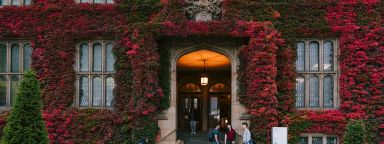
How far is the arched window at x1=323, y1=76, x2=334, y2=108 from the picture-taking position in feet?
62.7

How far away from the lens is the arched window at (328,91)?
1912cm

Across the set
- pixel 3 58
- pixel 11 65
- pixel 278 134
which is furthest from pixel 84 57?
pixel 278 134

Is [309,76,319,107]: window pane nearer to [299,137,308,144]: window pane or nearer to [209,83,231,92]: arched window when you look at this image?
[299,137,308,144]: window pane

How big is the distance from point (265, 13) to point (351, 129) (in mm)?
5457

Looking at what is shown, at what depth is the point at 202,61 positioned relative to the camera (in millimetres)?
24172

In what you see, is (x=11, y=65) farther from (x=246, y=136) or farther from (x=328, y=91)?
(x=328, y=91)

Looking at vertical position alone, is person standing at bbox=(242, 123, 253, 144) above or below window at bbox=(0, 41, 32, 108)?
below

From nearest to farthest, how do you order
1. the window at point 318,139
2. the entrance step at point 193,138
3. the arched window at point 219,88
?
the window at point 318,139
the entrance step at point 193,138
the arched window at point 219,88

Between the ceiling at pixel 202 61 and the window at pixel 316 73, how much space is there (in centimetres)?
329

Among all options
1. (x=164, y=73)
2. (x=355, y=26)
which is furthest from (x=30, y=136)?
(x=355, y=26)

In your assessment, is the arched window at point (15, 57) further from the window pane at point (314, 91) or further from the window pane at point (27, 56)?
the window pane at point (314, 91)

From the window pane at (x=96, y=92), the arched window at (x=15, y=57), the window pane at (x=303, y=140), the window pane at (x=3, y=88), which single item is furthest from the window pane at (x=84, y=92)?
the window pane at (x=303, y=140)

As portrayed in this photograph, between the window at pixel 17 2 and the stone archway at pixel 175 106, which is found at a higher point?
the window at pixel 17 2

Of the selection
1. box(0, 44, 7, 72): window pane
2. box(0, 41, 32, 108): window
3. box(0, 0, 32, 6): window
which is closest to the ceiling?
box(0, 41, 32, 108): window
